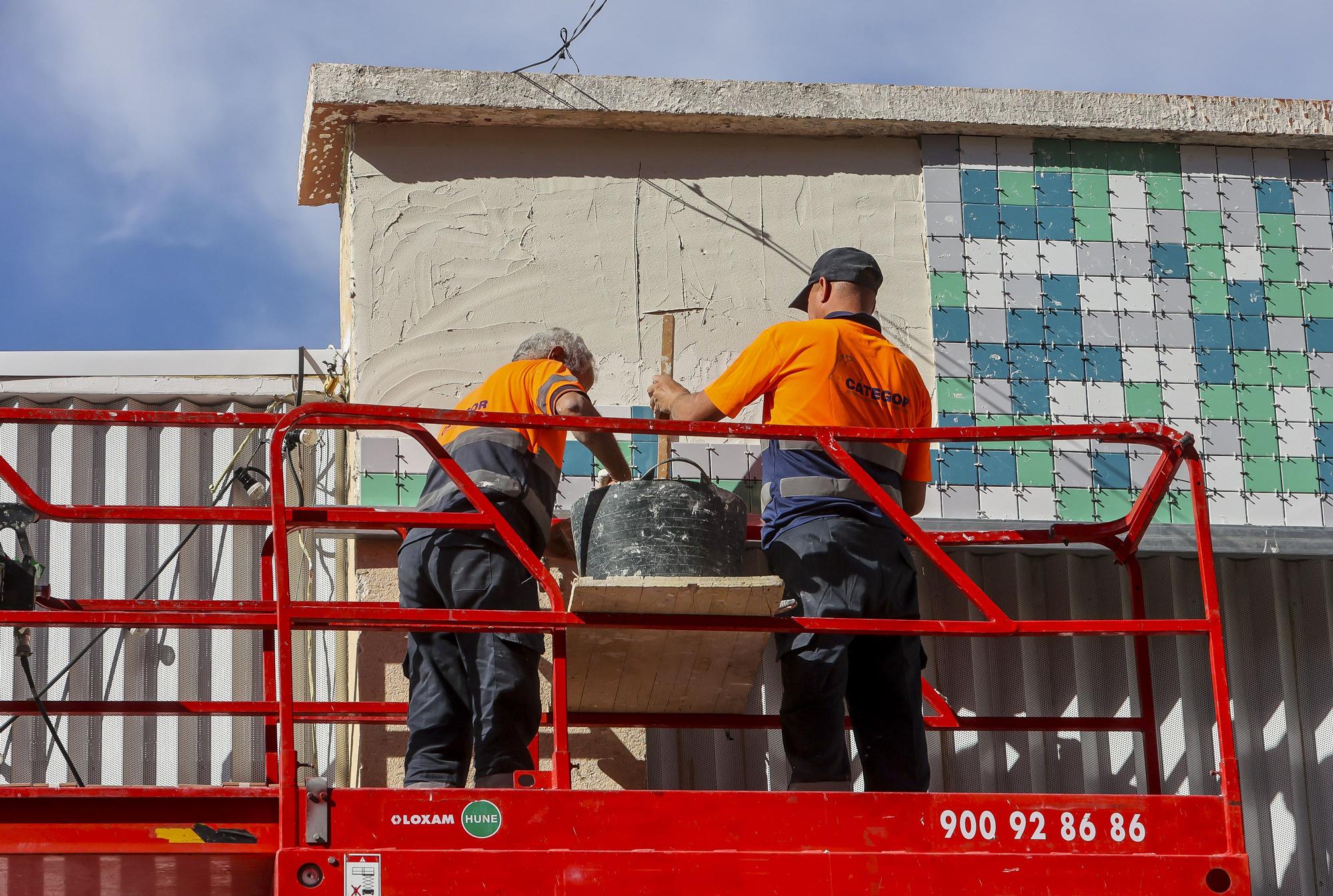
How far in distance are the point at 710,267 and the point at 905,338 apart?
1.03m

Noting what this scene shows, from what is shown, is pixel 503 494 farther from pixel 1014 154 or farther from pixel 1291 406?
pixel 1291 406

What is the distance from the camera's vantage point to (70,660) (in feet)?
26.3

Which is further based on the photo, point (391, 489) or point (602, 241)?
point (602, 241)

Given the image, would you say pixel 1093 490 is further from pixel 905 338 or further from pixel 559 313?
pixel 559 313

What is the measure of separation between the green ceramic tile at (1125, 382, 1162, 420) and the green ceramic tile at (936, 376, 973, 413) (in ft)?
2.63

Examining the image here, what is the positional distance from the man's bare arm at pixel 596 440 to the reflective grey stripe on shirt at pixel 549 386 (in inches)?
2.2

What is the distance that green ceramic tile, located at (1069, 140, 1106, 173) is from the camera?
8750mm

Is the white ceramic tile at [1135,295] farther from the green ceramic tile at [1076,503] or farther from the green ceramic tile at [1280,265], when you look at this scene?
the green ceramic tile at [1076,503]

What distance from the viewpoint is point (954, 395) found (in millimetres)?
8312

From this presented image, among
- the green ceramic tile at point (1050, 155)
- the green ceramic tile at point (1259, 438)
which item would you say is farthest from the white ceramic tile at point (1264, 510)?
the green ceramic tile at point (1050, 155)

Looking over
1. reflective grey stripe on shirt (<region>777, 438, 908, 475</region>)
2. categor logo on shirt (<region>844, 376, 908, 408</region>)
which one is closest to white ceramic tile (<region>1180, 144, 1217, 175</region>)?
categor logo on shirt (<region>844, 376, 908, 408</region>)

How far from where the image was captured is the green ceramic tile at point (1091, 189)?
Answer: 8.70 metres

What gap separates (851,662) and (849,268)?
160 centimetres

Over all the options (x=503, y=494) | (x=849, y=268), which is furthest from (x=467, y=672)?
(x=849, y=268)
